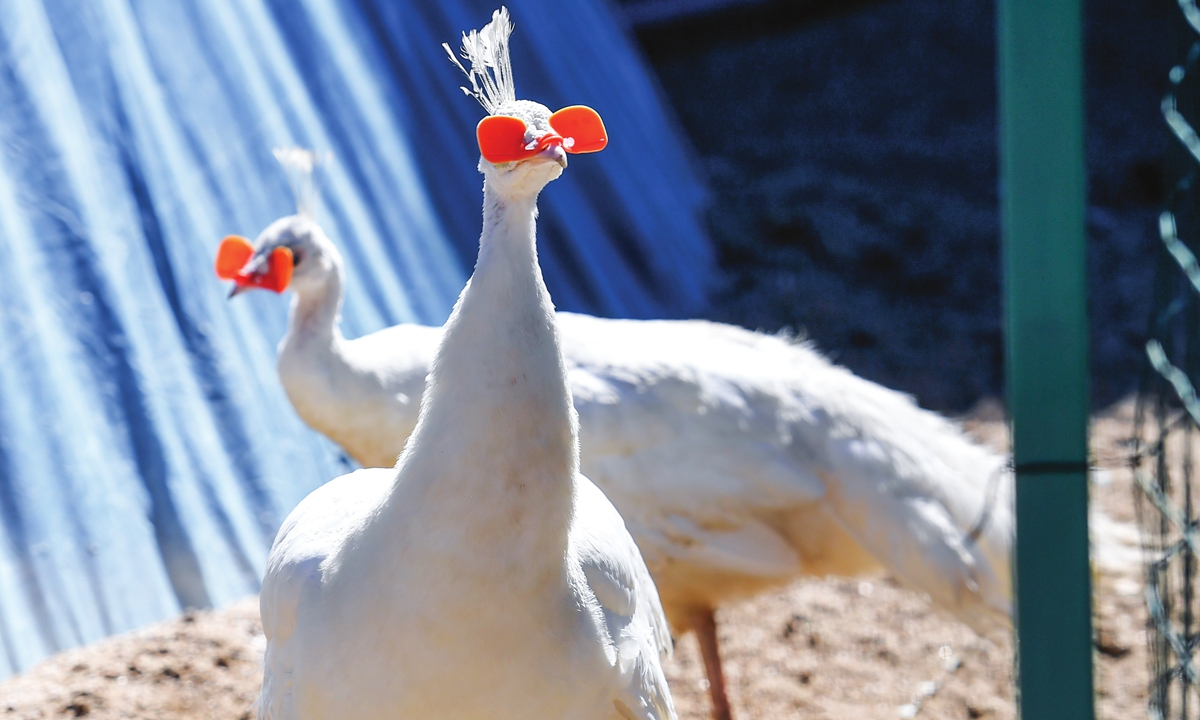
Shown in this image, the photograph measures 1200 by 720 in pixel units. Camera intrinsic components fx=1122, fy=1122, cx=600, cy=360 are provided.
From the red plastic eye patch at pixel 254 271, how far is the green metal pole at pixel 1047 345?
2.48 m

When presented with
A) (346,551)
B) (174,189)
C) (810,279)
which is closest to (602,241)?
(810,279)

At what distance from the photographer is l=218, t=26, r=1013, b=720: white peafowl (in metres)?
3.06

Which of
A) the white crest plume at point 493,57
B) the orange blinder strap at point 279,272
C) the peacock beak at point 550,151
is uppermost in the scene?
the orange blinder strap at point 279,272

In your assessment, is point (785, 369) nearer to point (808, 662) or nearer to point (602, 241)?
point (808, 662)

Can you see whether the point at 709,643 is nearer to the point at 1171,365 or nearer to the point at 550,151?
the point at 1171,365

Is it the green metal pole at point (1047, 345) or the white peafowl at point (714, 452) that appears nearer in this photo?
the green metal pole at point (1047, 345)

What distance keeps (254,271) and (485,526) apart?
6.20ft

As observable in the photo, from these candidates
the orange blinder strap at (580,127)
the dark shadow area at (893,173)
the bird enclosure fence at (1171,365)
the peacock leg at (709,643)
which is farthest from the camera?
the dark shadow area at (893,173)

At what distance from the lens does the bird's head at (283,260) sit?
3.23m

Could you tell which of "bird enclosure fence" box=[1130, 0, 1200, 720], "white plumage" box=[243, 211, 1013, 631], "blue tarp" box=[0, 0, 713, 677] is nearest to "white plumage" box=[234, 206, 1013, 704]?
"white plumage" box=[243, 211, 1013, 631]

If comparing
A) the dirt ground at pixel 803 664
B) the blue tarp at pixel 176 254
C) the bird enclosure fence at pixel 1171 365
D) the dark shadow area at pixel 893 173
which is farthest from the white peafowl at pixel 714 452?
the dark shadow area at pixel 893 173

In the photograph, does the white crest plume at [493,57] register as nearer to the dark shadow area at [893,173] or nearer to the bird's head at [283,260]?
the bird's head at [283,260]

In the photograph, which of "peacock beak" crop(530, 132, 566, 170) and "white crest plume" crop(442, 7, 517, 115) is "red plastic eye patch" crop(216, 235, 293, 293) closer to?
"white crest plume" crop(442, 7, 517, 115)

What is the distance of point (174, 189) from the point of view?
4070mm
